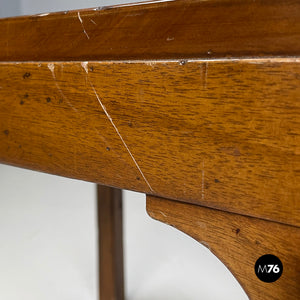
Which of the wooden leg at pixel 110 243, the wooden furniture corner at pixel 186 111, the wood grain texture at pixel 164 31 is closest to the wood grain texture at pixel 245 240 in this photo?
the wooden furniture corner at pixel 186 111

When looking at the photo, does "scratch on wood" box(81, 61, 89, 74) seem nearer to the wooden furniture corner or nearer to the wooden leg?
the wooden furniture corner

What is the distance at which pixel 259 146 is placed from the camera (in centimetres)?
28

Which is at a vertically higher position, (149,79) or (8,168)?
(8,168)

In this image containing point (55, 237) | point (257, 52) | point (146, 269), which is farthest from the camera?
point (55, 237)

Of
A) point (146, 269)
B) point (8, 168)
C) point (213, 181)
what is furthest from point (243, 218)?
point (8, 168)

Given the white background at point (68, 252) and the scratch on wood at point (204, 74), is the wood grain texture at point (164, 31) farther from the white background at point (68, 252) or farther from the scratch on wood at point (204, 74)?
the white background at point (68, 252)

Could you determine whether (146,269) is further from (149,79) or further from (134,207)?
Answer: (149,79)

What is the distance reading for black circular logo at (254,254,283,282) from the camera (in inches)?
12.0

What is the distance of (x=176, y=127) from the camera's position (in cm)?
31

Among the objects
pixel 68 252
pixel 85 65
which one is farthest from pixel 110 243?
pixel 85 65

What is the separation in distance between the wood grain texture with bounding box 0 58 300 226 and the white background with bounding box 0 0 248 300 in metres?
0.53

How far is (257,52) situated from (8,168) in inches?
39.8

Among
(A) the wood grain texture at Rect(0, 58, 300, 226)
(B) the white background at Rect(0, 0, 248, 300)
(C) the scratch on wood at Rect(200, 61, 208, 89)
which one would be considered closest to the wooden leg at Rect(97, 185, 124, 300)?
(B) the white background at Rect(0, 0, 248, 300)

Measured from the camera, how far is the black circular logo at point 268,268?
0.30m
